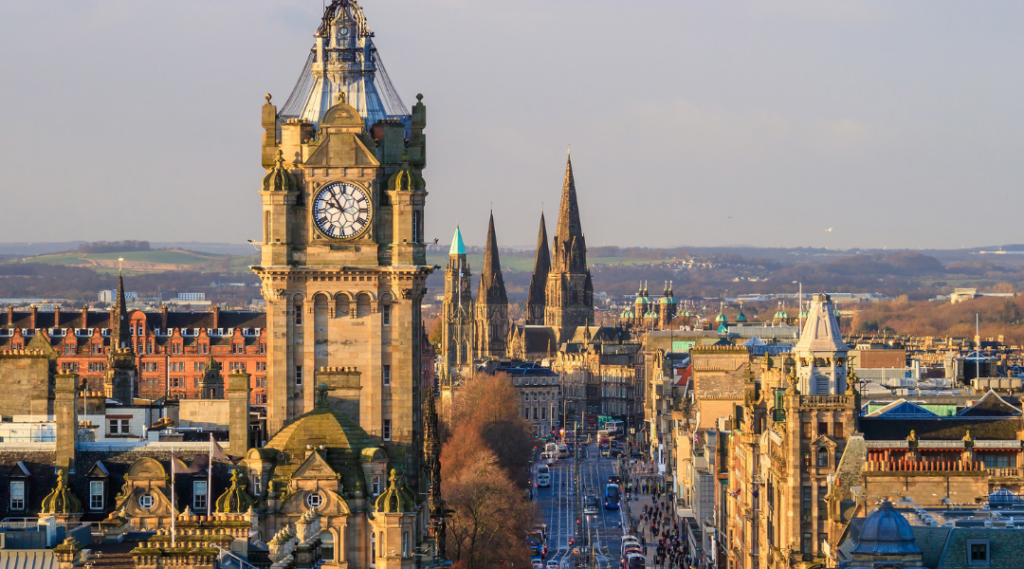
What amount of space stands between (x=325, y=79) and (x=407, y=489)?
29.6 metres

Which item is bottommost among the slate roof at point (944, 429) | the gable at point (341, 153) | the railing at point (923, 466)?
the railing at point (923, 466)

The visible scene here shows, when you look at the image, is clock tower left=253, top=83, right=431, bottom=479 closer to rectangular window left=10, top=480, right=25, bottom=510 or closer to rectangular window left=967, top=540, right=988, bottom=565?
rectangular window left=10, top=480, right=25, bottom=510

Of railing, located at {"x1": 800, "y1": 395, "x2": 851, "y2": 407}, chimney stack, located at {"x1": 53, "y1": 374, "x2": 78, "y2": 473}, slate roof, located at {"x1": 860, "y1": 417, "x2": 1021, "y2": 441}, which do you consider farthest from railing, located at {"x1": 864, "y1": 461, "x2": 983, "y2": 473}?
chimney stack, located at {"x1": 53, "y1": 374, "x2": 78, "y2": 473}

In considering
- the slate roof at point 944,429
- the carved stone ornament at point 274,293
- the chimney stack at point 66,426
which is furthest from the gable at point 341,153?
the slate roof at point 944,429

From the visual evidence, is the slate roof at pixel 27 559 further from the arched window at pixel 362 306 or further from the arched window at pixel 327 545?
the arched window at pixel 362 306

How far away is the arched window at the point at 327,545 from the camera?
82344mm

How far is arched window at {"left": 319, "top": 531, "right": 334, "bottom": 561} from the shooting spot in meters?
82.3

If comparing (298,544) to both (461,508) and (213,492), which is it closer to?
(213,492)

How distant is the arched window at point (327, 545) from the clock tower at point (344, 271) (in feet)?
60.8

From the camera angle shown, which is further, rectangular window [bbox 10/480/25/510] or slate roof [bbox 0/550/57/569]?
rectangular window [bbox 10/480/25/510]

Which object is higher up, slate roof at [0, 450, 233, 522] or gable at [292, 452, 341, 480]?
gable at [292, 452, 341, 480]

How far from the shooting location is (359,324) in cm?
10238

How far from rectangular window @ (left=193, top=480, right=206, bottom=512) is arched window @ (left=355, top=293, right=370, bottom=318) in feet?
52.9

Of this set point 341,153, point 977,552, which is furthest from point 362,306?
point 977,552
